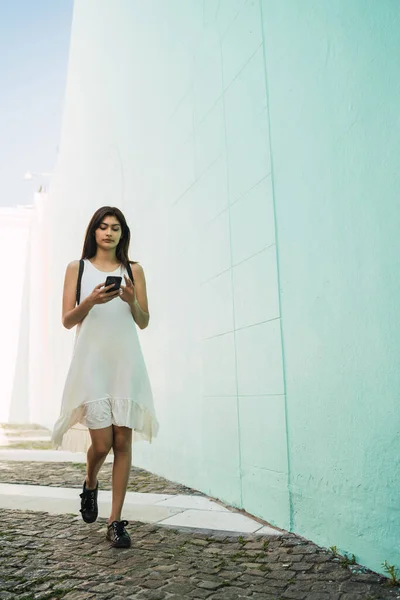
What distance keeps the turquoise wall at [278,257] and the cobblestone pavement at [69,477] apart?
0.46 feet

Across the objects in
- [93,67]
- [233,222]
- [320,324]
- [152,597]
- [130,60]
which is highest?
[93,67]

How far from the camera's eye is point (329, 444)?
7.74 feet

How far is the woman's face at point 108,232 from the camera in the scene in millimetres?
2762

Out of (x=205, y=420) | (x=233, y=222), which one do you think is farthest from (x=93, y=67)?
(x=205, y=420)

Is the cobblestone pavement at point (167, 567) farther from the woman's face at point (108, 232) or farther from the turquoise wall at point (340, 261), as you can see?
the woman's face at point (108, 232)

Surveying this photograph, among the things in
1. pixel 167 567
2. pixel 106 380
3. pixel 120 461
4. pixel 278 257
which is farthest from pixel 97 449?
pixel 278 257

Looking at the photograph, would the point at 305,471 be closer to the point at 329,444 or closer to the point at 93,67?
the point at 329,444

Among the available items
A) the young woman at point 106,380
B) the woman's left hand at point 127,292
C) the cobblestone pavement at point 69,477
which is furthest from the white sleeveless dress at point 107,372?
the cobblestone pavement at point 69,477

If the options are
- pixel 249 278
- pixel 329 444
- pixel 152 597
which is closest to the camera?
pixel 152 597

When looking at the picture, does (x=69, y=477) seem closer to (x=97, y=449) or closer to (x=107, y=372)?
(x=97, y=449)

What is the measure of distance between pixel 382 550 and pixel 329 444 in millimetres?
467

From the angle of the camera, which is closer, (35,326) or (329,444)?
(329,444)

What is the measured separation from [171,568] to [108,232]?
5.03 feet

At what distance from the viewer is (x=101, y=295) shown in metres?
2.43
